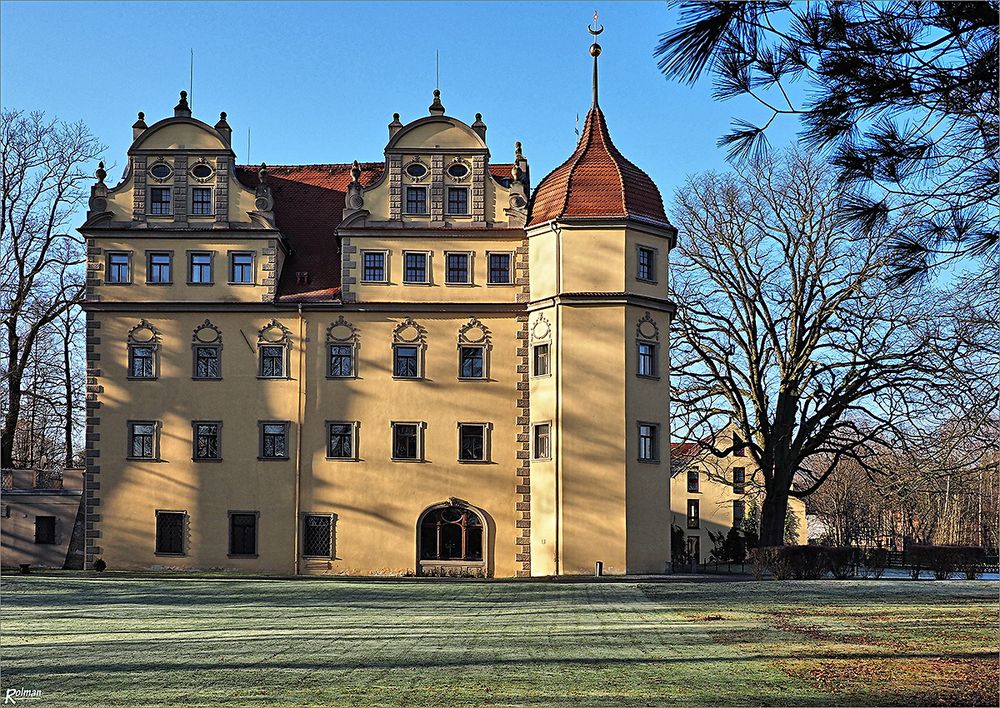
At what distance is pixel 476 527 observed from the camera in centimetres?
3559

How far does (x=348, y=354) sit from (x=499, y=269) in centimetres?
497

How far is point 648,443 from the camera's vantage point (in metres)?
34.7

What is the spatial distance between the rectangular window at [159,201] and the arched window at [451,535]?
38.1 feet

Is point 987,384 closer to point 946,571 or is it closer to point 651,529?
point 946,571

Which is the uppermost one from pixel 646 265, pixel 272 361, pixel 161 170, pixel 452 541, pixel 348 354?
pixel 161 170

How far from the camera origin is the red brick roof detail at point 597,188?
3522cm

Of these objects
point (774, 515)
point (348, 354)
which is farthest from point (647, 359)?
point (348, 354)

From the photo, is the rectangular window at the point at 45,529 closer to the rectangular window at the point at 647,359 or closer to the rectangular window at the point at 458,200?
the rectangular window at the point at 458,200

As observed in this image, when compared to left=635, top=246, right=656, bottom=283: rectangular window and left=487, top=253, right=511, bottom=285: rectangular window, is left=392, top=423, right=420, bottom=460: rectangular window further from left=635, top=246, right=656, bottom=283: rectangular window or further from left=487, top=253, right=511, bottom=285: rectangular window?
left=635, top=246, right=656, bottom=283: rectangular window

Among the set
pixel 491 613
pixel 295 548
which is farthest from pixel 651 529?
pixel 491 613

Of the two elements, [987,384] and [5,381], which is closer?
[987,384]

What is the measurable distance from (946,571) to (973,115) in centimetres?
2408

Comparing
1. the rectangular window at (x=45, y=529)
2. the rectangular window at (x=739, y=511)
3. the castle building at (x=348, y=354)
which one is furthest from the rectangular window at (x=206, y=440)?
the rectangular window at (x=739, y=511)

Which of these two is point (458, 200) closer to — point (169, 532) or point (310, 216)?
point (310, 216)
